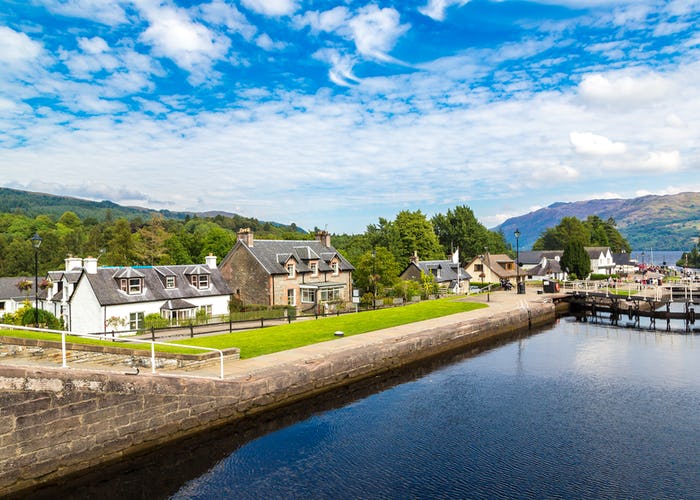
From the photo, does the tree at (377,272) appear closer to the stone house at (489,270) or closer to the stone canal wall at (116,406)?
the stone house at (489,270)

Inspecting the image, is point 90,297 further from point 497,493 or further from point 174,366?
point 497,493

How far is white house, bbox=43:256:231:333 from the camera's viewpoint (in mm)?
37406

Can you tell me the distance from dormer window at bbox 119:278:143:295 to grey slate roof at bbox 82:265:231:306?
10.4 inches

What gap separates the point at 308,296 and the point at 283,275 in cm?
383

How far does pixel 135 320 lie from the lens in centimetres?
3853

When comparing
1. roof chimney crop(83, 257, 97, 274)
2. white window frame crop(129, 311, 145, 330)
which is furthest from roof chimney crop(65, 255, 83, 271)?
white window frame crop(129, 311, 145, 330)

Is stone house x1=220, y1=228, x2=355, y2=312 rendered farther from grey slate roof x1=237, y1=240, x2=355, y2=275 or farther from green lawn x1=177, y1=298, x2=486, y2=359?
green lawn x1=177, y1=298, x2=486, y2=359

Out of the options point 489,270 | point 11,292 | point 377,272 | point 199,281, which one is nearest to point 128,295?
point 199,281

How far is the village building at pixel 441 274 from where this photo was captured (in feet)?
228

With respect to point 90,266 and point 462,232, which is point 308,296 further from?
point 462,232

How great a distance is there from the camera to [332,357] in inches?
1014

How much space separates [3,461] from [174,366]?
23.5 feet

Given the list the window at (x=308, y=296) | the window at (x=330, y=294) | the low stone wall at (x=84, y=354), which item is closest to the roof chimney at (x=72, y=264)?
the window at (x=308, y=296)

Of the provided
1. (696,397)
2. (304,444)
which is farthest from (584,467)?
(696,397)
